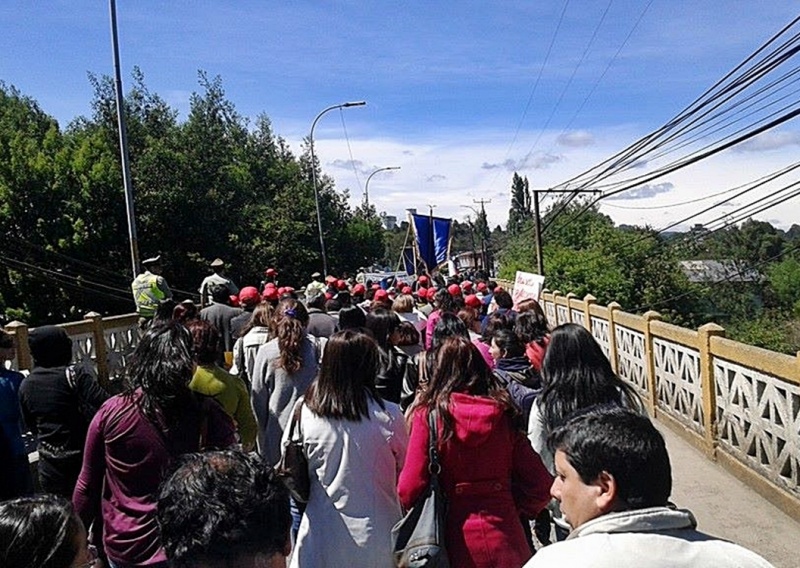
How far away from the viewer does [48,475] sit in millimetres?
4043

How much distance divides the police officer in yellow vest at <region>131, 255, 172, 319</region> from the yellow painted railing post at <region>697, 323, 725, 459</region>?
6.11 metres

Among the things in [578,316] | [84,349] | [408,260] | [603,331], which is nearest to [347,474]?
[84,349]

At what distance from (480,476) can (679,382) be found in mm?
5792

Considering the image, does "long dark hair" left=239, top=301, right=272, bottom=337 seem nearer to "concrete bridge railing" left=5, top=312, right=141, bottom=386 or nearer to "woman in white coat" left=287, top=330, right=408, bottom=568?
"concrete bridge railing" left=5, top=312, right=141, bottom=386

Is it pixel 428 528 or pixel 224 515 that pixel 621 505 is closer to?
pixel 224 515

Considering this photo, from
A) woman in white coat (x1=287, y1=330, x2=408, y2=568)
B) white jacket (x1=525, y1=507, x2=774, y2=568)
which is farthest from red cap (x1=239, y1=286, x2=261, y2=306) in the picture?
white jacket (x1=525, y1=507, x2=774, y2=568)

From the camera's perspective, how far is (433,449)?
10.0 feet

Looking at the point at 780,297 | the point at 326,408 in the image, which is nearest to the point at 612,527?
the point at 326,408

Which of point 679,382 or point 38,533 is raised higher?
point 38,533

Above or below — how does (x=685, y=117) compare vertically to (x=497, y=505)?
above

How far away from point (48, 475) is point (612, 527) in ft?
11.2

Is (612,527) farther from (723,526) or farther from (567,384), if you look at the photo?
(723,526)

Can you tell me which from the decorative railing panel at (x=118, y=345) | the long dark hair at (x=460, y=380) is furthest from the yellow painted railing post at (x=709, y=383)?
the decorative railing panel at (x=118, y=345)

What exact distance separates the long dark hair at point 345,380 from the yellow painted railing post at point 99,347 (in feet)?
20.9
